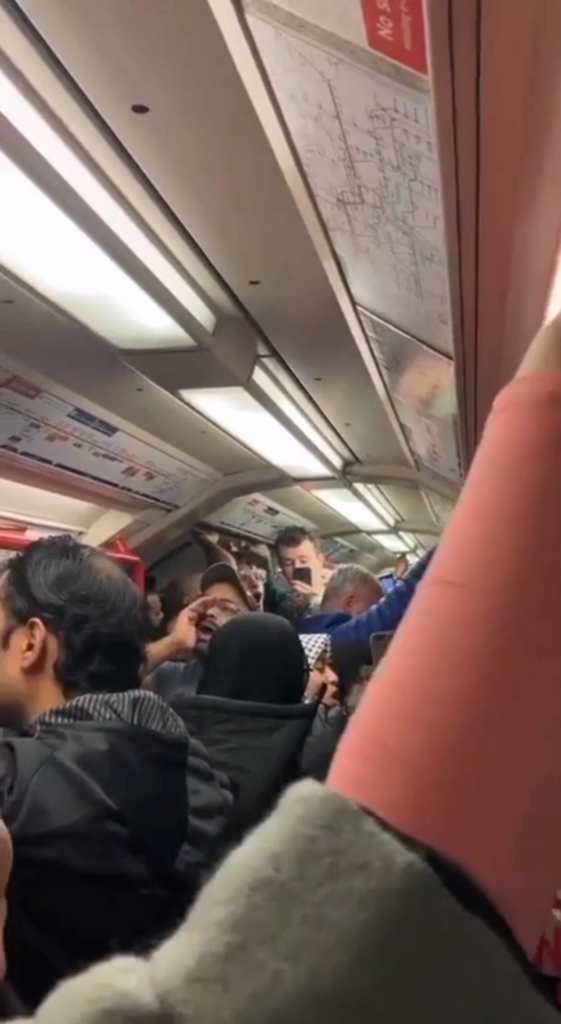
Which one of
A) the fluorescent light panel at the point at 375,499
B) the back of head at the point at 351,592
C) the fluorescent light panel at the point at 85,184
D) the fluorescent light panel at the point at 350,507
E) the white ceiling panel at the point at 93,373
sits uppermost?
the fluorescent light panel at the point at 375,499

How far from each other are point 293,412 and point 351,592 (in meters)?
1.14

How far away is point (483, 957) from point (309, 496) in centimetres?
828

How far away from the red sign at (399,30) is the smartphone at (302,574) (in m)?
5.17

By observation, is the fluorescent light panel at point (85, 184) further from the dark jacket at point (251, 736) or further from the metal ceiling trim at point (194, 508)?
the metal ceiling trim at point (194, 508)

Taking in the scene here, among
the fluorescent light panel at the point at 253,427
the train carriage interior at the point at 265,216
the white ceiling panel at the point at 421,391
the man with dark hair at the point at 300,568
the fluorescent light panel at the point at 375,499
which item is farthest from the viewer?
the fluorescent light panel at the point at 375,499

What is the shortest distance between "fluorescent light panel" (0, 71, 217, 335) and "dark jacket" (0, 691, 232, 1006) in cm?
118

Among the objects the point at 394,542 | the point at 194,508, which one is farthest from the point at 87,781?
the point at 394,542

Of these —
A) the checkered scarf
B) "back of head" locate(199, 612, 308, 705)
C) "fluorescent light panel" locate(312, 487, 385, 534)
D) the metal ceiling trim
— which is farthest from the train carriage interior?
"fluorescent light panel" locate(312, 487, 385, 534)

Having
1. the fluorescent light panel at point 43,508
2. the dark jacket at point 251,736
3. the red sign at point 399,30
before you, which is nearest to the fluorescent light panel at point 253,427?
the fluorescent light panel at point 43,508

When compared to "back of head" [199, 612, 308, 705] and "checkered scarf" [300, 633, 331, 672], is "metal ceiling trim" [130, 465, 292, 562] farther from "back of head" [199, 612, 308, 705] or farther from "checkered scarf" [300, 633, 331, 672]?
"back of head" [199, 612, 308, 705]

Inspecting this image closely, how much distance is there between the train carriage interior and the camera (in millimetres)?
1517

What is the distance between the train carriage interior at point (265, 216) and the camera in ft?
4.98

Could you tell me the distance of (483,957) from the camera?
29cm

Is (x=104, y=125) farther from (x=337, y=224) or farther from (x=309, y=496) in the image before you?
(x=309, y=496)
